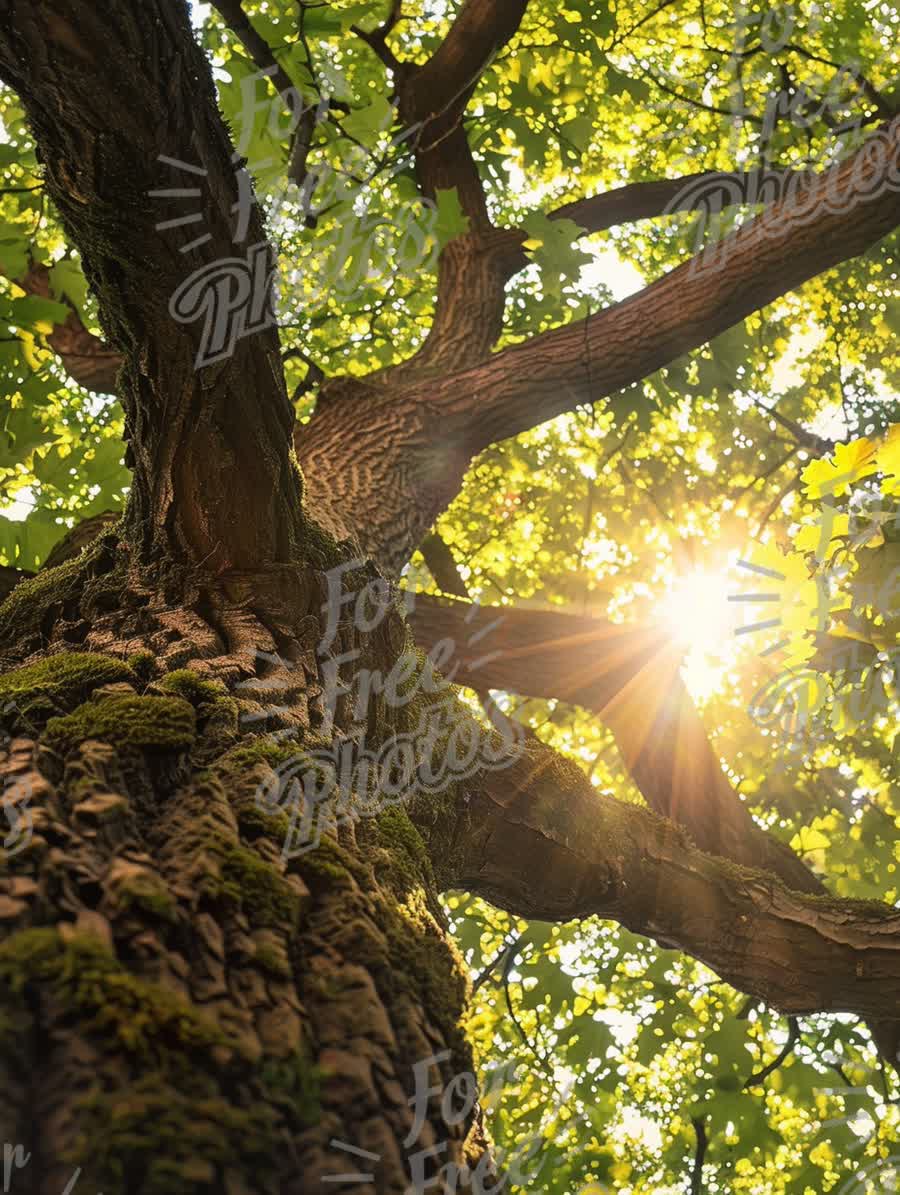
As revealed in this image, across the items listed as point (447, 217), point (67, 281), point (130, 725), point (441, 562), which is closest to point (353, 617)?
point (130, 725)

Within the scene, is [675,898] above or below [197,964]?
above

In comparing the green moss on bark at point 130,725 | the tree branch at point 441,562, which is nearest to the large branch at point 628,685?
the tree branch at point 441,562

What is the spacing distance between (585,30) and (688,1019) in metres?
5.60

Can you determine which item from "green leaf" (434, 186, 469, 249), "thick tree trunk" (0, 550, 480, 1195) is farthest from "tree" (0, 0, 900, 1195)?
"green leaf" (434, 186, 469, 249)

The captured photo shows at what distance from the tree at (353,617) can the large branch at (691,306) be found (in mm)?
23

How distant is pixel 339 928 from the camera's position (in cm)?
129

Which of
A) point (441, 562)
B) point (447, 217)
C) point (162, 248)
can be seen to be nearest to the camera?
point (162, 248)

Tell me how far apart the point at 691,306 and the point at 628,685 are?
205 cm

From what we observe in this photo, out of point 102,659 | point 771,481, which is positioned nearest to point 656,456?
point 771,481

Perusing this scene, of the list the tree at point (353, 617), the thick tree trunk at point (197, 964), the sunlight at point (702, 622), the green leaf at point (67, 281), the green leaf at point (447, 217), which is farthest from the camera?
the sunlight at point (702, 622)

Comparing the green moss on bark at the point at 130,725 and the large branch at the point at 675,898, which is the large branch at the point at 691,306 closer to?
the large branch at the point at 675,898

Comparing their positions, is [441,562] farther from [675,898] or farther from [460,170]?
[675,898]

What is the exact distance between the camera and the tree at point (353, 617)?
1057mm

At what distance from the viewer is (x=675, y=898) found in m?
2.97
